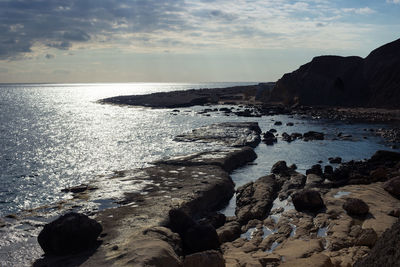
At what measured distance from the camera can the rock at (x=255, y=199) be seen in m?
19.1

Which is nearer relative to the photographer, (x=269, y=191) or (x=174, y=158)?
(x=269, y=191)

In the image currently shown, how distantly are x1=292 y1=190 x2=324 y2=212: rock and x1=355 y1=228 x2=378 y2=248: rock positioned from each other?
14.0 feet

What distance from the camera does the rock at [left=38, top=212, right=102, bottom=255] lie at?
14.0m

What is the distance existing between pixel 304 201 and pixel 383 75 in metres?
68.5

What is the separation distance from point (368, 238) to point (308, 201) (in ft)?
15.8

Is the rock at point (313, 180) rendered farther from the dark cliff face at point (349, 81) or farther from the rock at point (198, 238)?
the dark cliff face at point (349, 81)

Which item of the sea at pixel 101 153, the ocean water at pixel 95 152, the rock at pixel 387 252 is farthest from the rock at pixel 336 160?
the rock at pixel 387 252

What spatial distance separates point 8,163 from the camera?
35.2 meters

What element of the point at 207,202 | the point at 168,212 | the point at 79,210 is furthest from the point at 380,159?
the point at 79,210

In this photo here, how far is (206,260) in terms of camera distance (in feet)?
40.2

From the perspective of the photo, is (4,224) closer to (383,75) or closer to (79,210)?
(79,210)

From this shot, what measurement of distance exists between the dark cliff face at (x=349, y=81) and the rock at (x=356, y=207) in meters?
62.4

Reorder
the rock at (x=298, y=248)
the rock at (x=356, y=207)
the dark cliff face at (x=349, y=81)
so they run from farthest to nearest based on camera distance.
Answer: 1. the dark cliff face at (x=349, y=81)
2. the rock at (x=356, y=207)
3. the rock at (x=298, y=248)

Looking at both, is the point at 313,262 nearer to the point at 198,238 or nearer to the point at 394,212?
the point at 198,238
